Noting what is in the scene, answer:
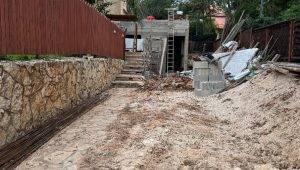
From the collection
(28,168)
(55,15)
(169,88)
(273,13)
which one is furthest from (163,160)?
(273,13)

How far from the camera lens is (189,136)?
6.64 m

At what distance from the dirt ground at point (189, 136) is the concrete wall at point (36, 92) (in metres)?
0.50

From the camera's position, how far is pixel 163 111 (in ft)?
30.6

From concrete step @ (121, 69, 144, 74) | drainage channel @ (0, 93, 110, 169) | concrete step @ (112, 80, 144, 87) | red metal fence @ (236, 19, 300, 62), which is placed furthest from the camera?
concrete step @ (121, 69, 144, 74)

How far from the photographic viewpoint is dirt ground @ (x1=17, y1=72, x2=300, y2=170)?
518 cm

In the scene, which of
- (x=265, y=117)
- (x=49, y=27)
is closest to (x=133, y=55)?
(x=49, y=27)

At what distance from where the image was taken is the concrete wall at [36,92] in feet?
17.5

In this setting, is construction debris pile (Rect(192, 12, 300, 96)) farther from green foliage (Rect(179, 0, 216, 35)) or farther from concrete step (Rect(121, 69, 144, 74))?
green foliage (Rect(179, 0, 216, 35))

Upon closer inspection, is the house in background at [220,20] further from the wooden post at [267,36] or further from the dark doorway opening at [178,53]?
the wooden post at [267,36]

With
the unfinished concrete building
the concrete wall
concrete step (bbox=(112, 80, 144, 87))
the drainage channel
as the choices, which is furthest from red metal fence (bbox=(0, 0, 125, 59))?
the unfinished concrete building

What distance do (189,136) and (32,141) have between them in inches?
105

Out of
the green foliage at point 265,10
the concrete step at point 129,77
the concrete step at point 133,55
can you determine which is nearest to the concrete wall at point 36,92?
the concrete step at point 129,77

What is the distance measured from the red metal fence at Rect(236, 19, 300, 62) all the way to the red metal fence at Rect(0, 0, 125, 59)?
22.2ft

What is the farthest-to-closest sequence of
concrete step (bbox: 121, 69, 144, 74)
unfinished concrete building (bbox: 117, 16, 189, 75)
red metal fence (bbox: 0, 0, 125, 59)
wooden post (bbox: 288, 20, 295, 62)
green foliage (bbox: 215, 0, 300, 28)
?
green foliage (bbox: 215, 0, 300, 28), unfinished concrete building (bbox: 117, 16, 189, 75), concrete step (bbox: 121, 69, 144, 74), wooden post (bbox: 288, 20, 295, 62), red metal fence (bbox: 0, 0, 125, 59)
